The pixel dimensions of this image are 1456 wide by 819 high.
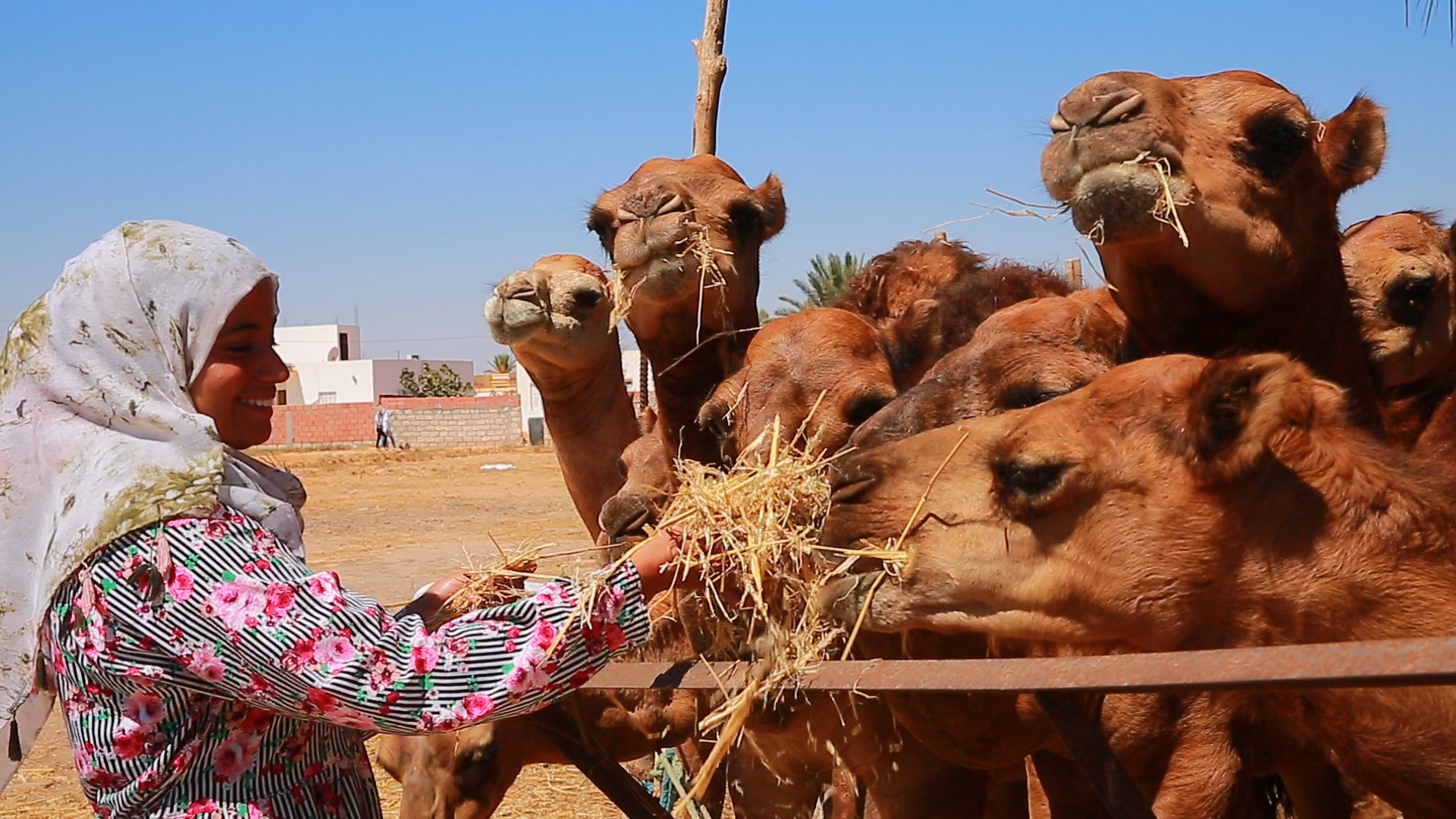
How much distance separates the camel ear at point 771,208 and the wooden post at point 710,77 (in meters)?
1.15

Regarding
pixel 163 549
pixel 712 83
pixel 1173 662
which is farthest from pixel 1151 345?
pixel 712 83

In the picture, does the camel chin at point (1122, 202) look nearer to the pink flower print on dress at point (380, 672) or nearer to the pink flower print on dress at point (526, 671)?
the pink flower print on dress at point (526, 671)

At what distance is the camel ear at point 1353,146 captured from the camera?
14.2 feet

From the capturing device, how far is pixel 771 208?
19.4 feet

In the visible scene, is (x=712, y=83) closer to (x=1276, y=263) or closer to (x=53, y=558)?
(x=1276, y=263)

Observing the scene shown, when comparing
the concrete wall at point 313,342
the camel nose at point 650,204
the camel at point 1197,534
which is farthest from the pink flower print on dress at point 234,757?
the concrete wall at point 313,342

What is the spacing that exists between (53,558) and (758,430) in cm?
239

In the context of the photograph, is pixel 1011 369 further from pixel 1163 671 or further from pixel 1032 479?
pixel 1163 671

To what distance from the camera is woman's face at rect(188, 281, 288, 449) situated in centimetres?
307

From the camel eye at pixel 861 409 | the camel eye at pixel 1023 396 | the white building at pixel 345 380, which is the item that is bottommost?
the white building at pixel 345 380

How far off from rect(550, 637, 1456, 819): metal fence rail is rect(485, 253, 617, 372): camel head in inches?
119

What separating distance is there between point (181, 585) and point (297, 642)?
24 cm

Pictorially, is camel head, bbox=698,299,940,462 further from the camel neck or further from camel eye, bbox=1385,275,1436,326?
the camel neck

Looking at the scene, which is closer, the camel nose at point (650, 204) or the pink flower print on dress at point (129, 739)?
the pink flower print on dress at point (129, 739)
